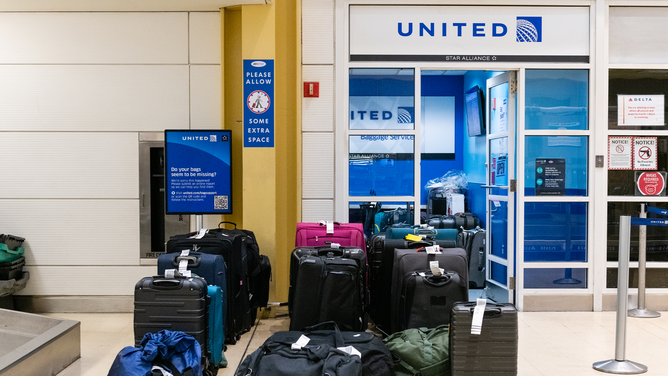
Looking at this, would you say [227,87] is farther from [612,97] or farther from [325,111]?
[612,97]

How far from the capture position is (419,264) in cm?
330

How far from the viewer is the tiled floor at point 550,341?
3.24m

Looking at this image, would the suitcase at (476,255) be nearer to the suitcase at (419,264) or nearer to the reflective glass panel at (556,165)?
the reflective glass panel at (556,165)

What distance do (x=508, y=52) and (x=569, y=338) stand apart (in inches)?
99.4

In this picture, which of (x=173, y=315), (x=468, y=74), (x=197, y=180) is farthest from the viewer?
(x=468, y=74)

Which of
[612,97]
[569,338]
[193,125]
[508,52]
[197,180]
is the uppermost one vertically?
[508,52]

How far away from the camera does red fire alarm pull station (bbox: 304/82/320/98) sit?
455cm

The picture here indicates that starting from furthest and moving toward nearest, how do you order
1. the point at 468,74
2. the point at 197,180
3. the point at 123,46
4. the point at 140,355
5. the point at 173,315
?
1. the point at 468,74
2. the point at 123,46
3. the point at 197,180
4. the point at 173,315
5. the point at 140,355

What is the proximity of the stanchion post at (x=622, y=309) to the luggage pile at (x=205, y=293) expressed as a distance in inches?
95.9

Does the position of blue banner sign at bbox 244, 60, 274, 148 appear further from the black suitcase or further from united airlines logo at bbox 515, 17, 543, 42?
united airlines logo at bbox 515, 17, 543, 42

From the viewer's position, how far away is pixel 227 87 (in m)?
4.52

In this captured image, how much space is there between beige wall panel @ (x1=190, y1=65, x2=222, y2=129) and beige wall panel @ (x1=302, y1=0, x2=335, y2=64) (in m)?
0.83

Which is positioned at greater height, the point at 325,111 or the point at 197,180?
the point at 325,111

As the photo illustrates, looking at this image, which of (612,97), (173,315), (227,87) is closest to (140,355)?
(173,315)
